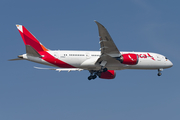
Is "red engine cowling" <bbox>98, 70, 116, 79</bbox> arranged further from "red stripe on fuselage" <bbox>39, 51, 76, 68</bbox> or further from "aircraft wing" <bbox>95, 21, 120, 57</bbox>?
"red stripe on fuselage" <bbox>39, 51, 76, 68</bbox>

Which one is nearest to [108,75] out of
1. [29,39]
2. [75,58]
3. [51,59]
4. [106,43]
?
[75,58]

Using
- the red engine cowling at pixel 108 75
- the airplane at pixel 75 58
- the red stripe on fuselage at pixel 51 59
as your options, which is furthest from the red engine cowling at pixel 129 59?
the red stripe on fuselage at pixel 51 59

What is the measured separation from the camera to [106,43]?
2914 cm

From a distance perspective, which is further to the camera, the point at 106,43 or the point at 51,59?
the point at 51,59

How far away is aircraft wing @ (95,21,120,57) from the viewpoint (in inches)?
1064

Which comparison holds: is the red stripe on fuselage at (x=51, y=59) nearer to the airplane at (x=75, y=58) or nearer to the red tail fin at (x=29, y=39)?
the airplane at (x=75, y=58)

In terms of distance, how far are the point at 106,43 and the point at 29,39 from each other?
10178mm

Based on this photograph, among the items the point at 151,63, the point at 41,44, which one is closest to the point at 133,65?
the point at 151,63

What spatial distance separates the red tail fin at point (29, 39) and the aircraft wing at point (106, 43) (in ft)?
26.6

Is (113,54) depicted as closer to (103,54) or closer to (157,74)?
(103,54)

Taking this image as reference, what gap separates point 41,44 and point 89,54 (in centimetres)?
617

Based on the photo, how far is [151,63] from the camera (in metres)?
36.1

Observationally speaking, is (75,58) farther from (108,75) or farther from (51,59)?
(108,75)

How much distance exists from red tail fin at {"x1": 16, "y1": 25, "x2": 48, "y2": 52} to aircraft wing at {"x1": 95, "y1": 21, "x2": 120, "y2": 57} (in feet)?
26.6
